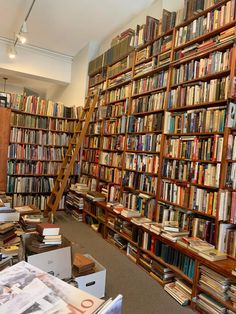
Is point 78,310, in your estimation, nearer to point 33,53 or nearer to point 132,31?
point 132,31

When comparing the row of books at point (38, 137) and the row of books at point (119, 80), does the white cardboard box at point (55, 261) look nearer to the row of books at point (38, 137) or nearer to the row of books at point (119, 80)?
the row of books at point (119, 80)

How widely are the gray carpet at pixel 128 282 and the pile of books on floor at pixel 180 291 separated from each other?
42 mm

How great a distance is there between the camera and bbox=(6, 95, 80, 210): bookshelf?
472cm

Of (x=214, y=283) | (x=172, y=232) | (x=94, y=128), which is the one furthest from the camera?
(x=94, y=128)

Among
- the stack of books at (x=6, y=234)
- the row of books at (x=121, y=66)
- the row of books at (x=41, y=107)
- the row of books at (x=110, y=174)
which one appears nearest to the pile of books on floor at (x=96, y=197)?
the row of books at (x=110, y=174)

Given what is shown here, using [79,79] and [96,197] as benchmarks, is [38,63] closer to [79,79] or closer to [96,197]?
[79,79]

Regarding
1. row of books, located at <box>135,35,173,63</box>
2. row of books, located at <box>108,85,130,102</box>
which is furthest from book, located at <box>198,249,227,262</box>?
row of books, located at <box>108,85,130,102</box>

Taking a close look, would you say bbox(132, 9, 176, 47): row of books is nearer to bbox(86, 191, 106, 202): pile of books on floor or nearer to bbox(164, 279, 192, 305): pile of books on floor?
bbox(86, 191, 106, 202): pile of books on floor

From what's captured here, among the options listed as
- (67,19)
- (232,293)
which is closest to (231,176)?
(232,293)

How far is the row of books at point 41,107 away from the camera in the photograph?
4.71 meters

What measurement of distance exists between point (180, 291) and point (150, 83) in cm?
245

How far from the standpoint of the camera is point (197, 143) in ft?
8.26

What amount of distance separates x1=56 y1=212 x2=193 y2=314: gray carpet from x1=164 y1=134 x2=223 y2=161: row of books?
1343 millimetres

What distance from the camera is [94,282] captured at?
6.95 feet
